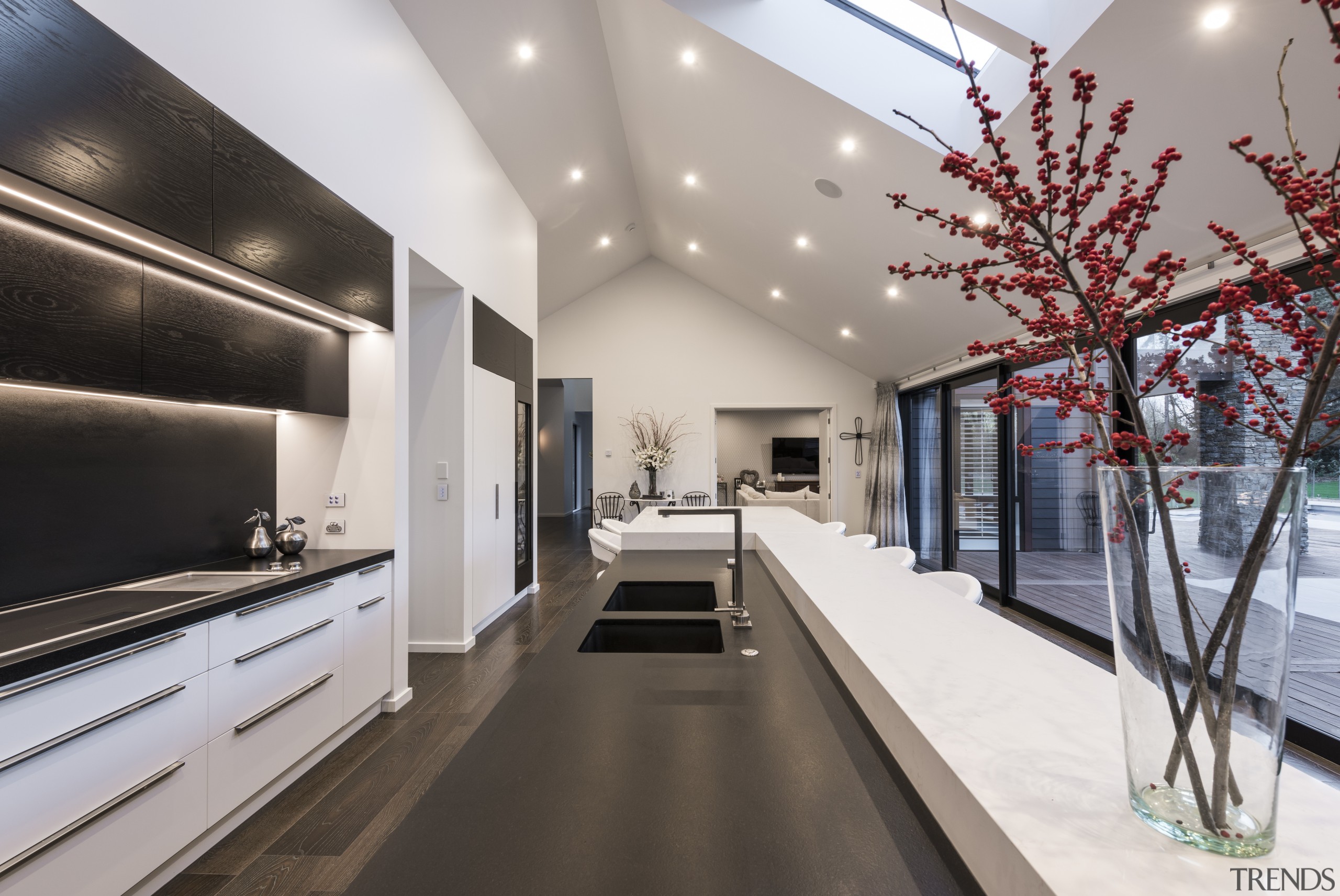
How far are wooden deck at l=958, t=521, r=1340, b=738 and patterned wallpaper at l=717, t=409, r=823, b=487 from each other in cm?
632

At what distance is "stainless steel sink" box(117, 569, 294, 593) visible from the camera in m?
2.03

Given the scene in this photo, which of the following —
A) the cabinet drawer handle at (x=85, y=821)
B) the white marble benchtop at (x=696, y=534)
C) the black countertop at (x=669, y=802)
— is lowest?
the cabinet drawer handle at (x=85, y=821)

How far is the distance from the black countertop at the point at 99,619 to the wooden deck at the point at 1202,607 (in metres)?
2.06

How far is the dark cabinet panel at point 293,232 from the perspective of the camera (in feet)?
6.61

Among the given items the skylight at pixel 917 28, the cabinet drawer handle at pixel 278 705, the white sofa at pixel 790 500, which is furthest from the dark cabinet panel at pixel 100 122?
the white sofa at pixel 790 500

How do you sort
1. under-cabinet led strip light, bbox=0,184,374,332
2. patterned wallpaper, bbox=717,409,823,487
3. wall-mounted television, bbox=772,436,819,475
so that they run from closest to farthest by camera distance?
under-cabinet led strip light, bbox=0,184,374,332, wall-mounted television, bbox=772,436,819,475, patterned wallpaper, bbox=717,409,823,487

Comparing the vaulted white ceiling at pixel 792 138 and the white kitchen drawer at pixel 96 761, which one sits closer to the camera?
the white kitchen drawer at pixel 96 761

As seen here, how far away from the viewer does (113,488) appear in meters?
2.02

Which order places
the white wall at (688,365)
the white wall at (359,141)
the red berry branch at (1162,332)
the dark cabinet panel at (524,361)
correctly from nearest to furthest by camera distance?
the red berry branch at (1162,332)
the white wall at (359,141)
the dark cabinet panel at (524,361)
the white wall at (688,365)

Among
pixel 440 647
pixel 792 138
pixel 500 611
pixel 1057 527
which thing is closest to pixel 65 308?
pixel 440 647

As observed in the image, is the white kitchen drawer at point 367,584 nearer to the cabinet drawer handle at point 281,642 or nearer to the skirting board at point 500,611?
the cabinet drawer handle at point 281,642

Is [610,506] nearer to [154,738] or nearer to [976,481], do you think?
[976,481]

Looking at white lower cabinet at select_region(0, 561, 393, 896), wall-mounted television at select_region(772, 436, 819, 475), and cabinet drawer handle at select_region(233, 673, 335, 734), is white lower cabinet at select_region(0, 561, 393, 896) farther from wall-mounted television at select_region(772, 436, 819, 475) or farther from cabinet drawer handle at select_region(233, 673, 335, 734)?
wall-mounted television at select_region(772, 436, 819, 475)

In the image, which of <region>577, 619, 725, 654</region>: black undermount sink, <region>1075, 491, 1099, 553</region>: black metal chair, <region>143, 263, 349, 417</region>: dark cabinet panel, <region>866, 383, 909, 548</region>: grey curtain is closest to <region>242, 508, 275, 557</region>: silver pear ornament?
<region>143, 263, 349, 417</region>: dark cabinet panel
